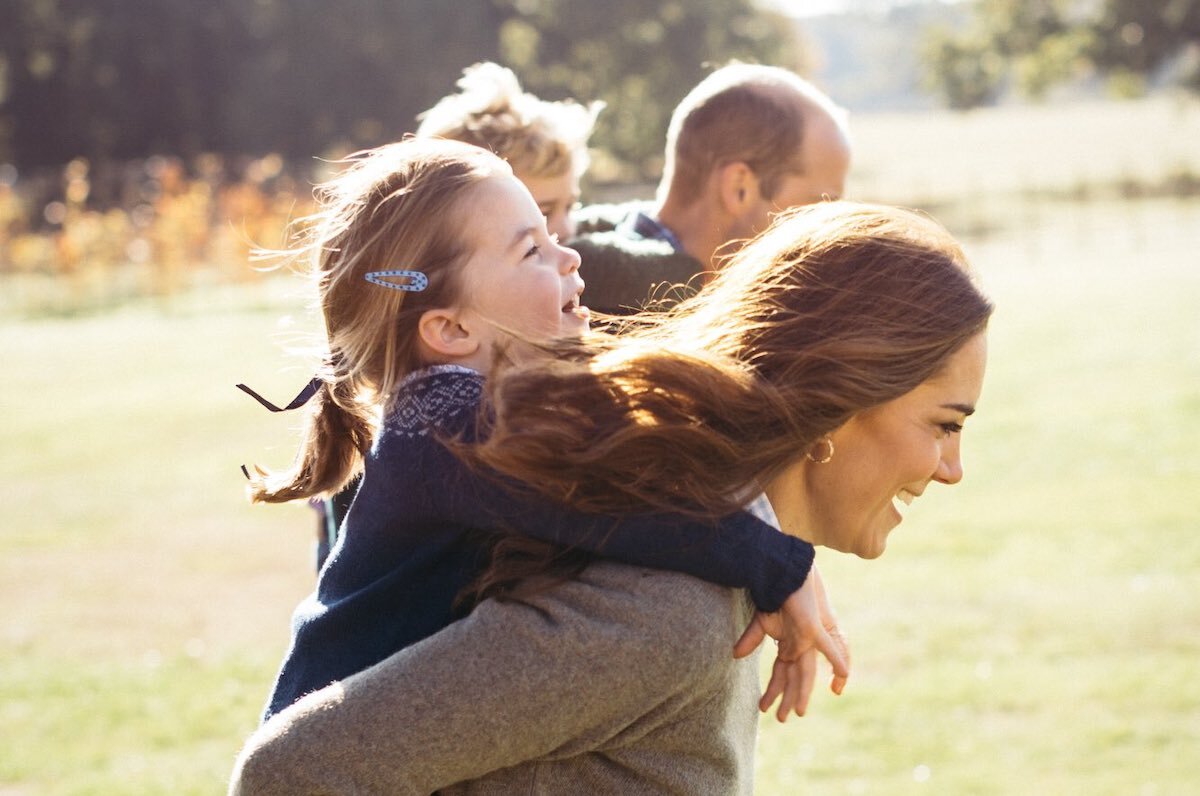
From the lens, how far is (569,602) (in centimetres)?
165

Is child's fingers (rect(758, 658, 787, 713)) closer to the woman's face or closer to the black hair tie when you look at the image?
the woman's face

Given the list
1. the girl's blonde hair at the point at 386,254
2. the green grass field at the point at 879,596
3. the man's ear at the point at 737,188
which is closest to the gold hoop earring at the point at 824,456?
the girl's blonde hair at the point at 386,254

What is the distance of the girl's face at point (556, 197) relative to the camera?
3926 millimetres

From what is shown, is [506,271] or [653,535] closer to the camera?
[653,535]

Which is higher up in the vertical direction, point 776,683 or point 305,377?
point 776,683

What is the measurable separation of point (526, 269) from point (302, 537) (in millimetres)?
7668

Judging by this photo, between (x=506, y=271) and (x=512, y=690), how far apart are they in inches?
25.1

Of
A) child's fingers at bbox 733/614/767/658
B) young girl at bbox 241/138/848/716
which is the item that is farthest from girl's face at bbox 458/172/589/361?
child's fingers at bbox 733/614/767/658

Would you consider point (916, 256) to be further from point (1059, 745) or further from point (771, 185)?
point (1059, 745)

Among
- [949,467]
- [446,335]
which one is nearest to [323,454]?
[446,335]

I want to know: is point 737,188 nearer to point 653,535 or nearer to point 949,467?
point 949,467

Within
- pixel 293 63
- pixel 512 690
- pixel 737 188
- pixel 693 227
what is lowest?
pixel 293 63

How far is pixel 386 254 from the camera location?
199 cm

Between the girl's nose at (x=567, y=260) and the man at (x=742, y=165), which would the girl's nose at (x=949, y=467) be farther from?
the man at (x=742, y=165)
